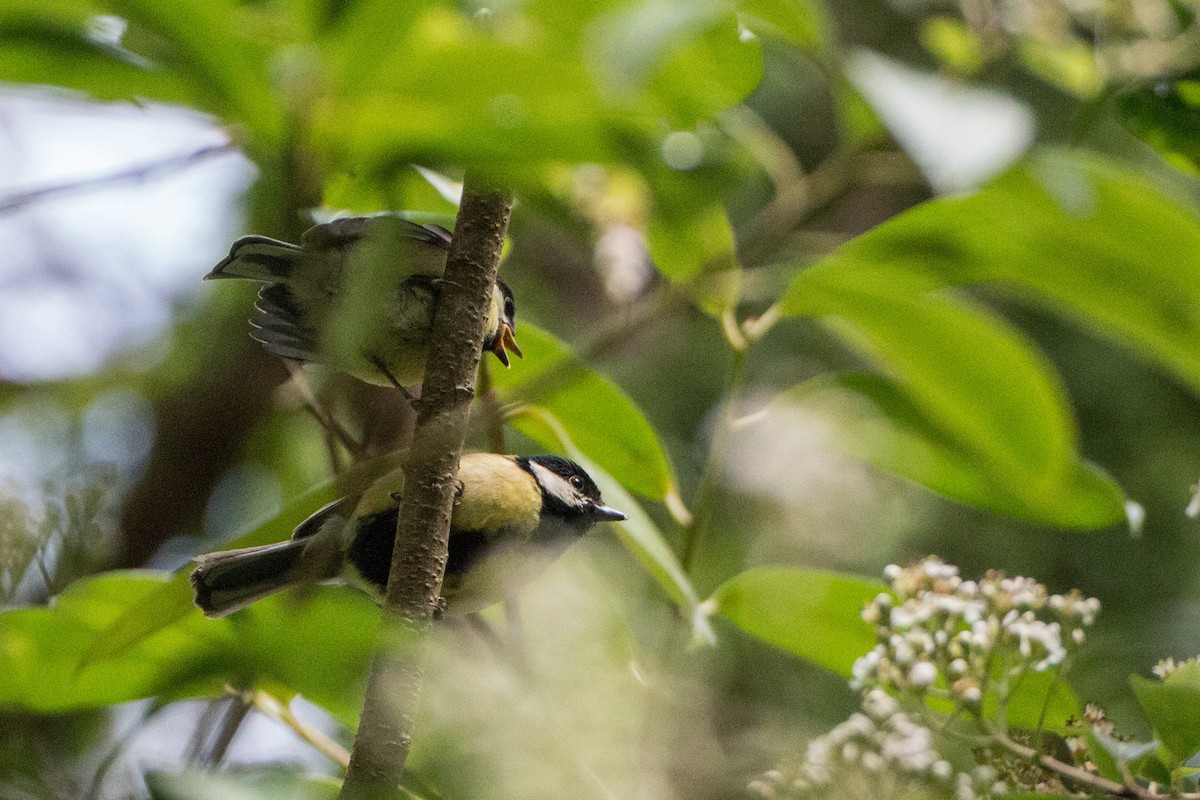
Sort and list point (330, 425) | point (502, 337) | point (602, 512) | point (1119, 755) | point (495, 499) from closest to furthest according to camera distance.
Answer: point (1119, 755) → point (330, 425) → point (502, 337) → point (495, 499) → point (602, 512)

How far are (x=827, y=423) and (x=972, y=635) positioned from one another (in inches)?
15.4

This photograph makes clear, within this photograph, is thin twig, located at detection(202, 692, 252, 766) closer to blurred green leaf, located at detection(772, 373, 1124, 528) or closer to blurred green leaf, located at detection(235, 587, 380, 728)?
blurred green leaf, located at detection(235, 587, 380, 728)

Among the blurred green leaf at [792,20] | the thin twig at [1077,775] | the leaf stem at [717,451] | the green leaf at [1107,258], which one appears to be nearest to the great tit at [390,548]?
the leaf stem at [717,451]

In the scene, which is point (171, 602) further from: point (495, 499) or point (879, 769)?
point (879, 769)

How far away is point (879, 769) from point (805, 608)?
400 mm

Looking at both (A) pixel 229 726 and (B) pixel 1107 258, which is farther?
(A) pixel 229 726

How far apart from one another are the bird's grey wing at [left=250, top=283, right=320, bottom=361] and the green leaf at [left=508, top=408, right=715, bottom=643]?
0.43m

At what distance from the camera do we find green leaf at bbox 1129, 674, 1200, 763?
1.19 metres

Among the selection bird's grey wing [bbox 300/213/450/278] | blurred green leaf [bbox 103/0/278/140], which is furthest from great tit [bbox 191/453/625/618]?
blurred green leaf [bbox 103/0/278/140]

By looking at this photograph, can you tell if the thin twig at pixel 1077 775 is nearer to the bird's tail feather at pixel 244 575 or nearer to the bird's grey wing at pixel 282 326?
the bird's tail feather at pixel 244 575

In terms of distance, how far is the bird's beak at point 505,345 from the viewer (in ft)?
5.68

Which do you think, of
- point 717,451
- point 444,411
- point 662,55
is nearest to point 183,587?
point 444,411

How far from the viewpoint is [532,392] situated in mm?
1023

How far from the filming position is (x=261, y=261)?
65.4 inches
